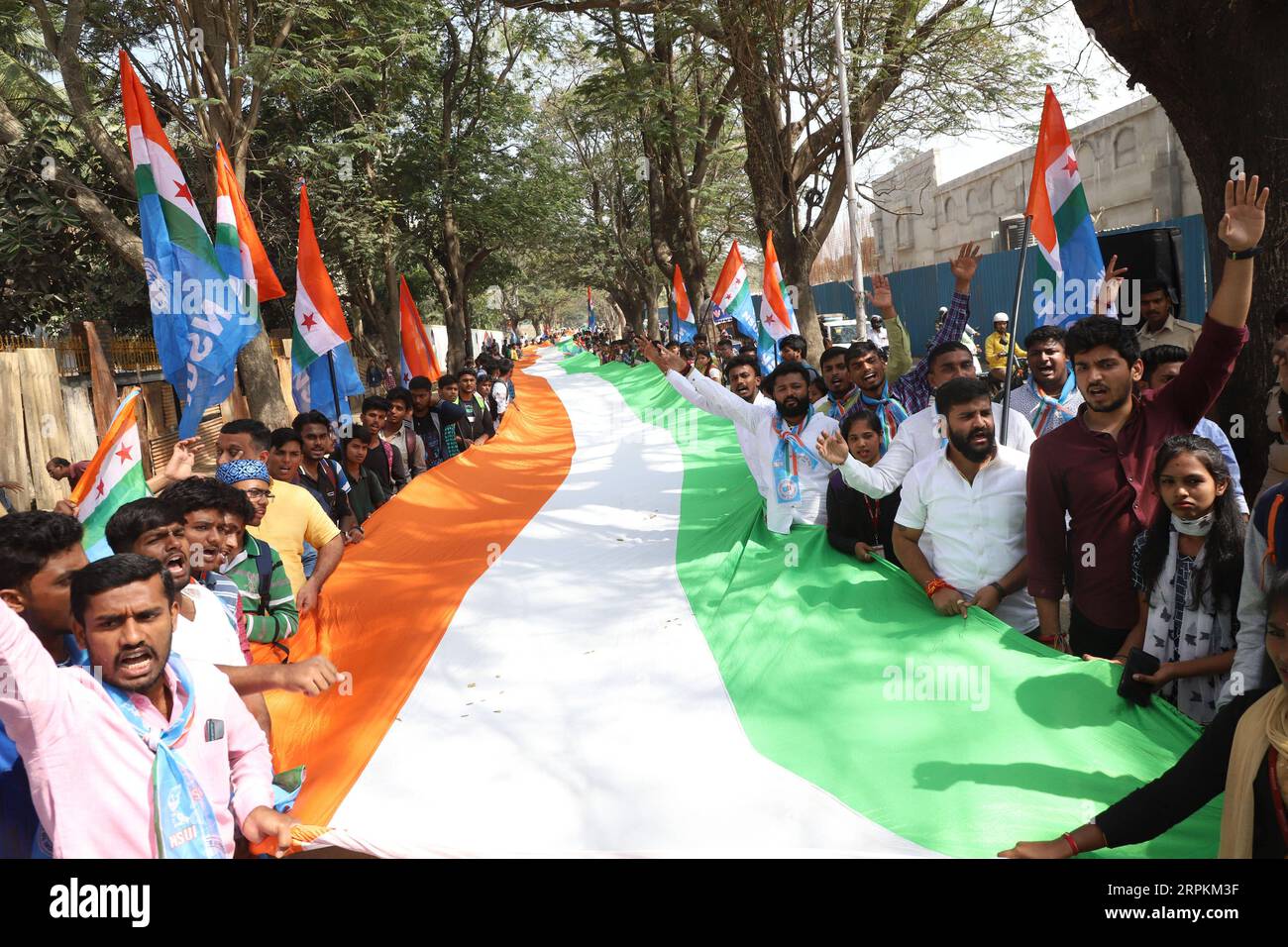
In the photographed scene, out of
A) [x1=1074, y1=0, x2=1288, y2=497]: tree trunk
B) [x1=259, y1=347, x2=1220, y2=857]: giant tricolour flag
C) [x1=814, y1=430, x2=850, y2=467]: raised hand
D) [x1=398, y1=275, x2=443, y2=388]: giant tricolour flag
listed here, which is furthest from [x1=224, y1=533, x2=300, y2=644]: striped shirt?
[x1=398, y1=275, x2=443, y2=388]: giant tricolour flag

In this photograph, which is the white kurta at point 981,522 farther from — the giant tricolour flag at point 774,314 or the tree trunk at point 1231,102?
the giant tricolour flag at point 774,314

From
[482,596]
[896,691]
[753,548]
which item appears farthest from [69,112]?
[896,691]

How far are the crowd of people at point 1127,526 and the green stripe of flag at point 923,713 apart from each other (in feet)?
0.45

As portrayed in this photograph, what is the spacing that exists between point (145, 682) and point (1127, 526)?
3.04m

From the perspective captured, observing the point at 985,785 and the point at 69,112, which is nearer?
the point at 985,785

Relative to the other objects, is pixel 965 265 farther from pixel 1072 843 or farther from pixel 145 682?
pixel 145 682

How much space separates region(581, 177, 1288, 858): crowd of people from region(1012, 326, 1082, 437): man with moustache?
0.01 metres

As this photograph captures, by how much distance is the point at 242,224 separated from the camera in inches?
260

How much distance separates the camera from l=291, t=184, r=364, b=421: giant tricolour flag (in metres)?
7.45

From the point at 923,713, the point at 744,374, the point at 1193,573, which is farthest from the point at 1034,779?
the point at 744,374

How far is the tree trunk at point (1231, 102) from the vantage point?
4.30 metres

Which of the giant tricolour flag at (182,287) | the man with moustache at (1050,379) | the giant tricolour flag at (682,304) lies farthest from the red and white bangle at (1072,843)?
the giant tricolour flag at (682,304)

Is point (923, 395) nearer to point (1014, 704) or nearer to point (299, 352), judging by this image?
point (1014, 704)

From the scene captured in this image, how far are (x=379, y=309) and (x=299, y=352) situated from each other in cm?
1348
